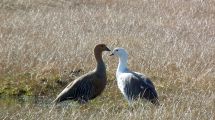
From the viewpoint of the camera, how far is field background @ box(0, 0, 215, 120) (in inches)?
277

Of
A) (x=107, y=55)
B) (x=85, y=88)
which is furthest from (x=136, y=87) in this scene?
(x=107, y=55)

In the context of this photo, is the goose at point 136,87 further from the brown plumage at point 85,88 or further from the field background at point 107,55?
the brown plumage at point 85,88

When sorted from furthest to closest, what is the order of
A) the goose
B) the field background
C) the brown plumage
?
the brown plumage, the goose, the field background

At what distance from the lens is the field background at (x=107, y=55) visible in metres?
7.03

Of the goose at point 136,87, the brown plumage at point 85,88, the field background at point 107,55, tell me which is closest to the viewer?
the field background at point 107,55

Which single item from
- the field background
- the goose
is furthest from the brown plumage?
the goose

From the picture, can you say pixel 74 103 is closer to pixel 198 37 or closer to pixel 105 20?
pixel 198 37

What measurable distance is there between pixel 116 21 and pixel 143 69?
512 centimetres

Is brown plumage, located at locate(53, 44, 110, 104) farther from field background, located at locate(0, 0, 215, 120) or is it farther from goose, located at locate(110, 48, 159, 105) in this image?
goose, located at locate(110, 48, 159, 105)

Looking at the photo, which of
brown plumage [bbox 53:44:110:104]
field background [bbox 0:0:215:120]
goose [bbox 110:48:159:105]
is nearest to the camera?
field background [bbox 0:0:215:120]

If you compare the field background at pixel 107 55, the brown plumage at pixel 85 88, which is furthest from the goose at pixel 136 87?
the brown plumage at pixel 85 88

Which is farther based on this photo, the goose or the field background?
the goose

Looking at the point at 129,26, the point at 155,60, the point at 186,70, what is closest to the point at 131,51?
the point at 155,60

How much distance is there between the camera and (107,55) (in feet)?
35.1
